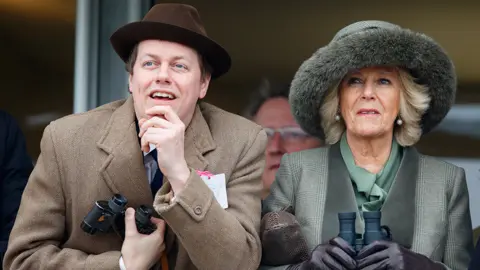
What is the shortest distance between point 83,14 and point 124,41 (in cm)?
106

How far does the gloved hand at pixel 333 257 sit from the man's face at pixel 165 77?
0.62m

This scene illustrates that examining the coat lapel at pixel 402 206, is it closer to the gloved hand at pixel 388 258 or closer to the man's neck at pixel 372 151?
the man's neck at pixel 372 151

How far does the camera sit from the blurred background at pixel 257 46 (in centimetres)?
474

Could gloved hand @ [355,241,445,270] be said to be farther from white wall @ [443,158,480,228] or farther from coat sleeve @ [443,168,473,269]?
white wall @ [443,158,480,228]

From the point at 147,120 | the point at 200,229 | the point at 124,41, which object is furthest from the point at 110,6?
the point at 200,229

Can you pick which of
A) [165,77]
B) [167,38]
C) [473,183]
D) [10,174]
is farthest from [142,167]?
[473,183]

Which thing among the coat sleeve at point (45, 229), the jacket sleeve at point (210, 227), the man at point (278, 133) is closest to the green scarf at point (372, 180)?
the jacket sleeve at point (210, 227)

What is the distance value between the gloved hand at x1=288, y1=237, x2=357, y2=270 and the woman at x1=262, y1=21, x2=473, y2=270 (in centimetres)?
8

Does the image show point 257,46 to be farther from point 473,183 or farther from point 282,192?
point 282,192

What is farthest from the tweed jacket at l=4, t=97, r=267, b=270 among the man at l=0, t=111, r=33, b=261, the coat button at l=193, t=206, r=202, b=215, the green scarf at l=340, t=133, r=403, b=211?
the man at l=0, t=111, r=33, b=261

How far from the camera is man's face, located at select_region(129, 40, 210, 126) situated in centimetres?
287

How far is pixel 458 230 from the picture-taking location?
3025mm

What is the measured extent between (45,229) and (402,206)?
1.16 metres

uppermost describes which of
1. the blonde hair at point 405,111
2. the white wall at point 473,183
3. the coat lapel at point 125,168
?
the blonde hair at point 405,111
